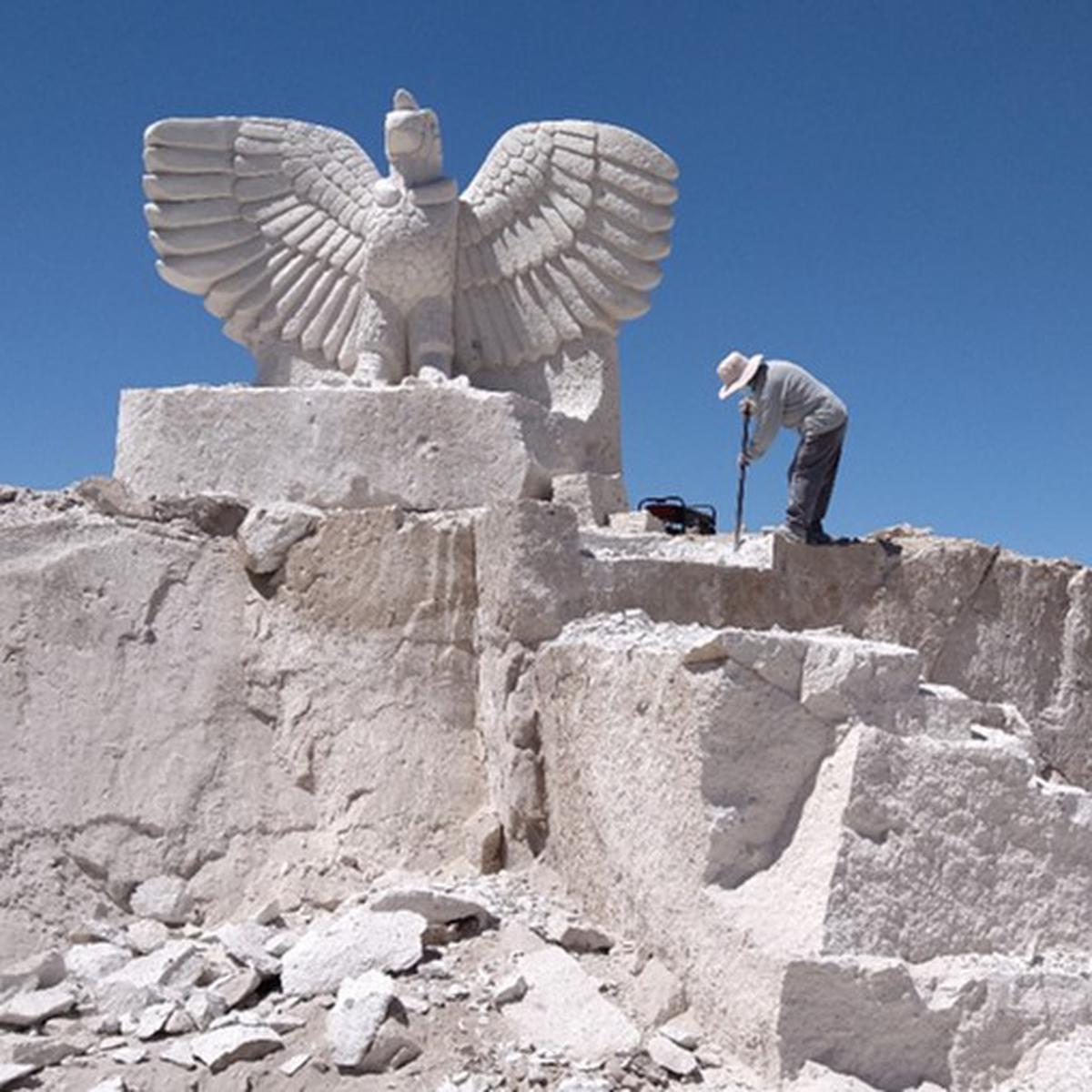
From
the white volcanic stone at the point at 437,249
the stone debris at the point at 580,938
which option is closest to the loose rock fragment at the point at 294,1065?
the stone debris at the point at 580,938

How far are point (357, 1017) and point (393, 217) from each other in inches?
199

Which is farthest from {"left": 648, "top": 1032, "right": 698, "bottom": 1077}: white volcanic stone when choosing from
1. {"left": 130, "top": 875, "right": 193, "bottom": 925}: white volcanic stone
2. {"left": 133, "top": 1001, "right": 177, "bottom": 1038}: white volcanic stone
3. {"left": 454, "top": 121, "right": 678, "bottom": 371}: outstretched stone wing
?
{"left": 454, "top": 121, "right": 678, "bottom": 371}: outstretched stone wing

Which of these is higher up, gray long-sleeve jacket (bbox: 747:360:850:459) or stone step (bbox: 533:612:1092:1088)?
gray long-sleeve jacket (bbox: 747:360:850:459)

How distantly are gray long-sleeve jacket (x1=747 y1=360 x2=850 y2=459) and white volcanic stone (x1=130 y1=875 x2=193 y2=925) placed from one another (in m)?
2.96

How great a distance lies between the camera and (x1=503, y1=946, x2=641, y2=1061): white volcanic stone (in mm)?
3979

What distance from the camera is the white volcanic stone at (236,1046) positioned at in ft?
13.3

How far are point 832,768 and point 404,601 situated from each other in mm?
2008

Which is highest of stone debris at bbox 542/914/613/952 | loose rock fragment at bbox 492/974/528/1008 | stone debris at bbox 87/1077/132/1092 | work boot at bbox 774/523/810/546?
work boot at bbox 774/523/810/546

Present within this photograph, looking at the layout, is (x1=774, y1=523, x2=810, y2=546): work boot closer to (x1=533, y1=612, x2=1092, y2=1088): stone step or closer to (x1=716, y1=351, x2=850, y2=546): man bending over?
(x1=716, y1=351, x2=850, y2=546): man bending over

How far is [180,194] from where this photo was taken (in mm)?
8281

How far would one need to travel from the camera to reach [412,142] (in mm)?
8062

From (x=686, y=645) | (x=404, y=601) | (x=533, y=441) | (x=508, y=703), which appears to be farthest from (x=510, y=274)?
(x=686, y=645)

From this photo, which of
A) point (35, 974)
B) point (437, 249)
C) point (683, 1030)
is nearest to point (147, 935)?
point (35, 974)

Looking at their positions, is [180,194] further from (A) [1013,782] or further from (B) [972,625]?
(A) [1013,782]
